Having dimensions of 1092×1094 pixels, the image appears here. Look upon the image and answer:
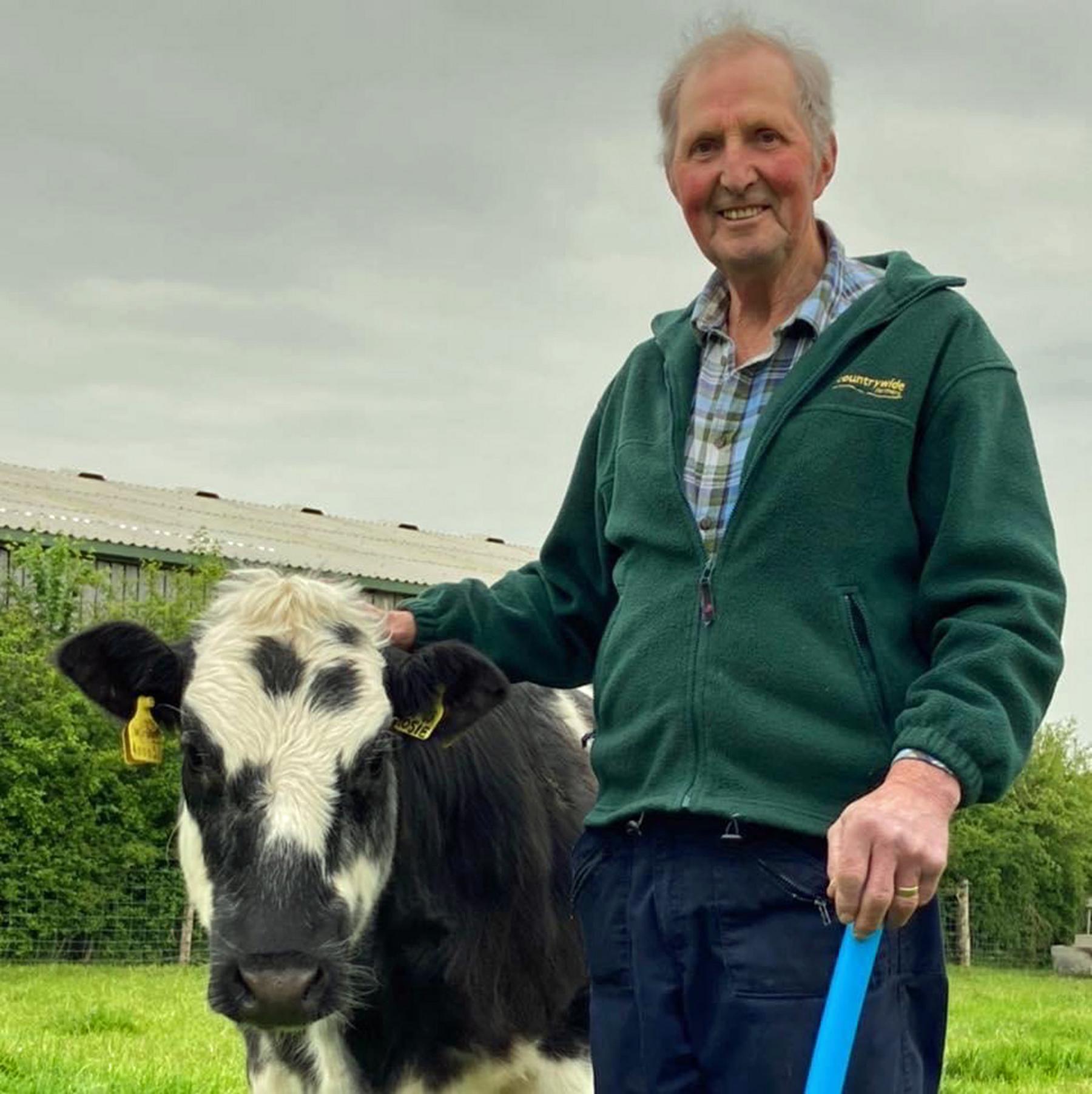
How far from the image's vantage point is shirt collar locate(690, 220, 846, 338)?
395 cm

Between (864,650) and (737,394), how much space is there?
26.9 inches

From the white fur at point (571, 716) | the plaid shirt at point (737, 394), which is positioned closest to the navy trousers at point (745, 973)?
the plaid shirt at point (737, 394)

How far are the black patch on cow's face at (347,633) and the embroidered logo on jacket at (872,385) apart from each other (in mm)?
2242

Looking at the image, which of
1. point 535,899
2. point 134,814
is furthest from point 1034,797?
point 535,899

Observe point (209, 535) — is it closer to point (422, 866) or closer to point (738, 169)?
point (422, 866)

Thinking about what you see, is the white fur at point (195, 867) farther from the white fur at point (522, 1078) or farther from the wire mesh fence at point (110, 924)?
the wire mesh fence at point (110, 924)

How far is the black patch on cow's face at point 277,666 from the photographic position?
5.38 metres

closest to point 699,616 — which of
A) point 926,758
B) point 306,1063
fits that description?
point 926,758

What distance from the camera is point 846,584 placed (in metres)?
3.73

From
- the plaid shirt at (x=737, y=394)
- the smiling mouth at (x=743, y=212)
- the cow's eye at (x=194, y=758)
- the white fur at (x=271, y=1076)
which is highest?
the smiling mouth at (x=743, y=212)

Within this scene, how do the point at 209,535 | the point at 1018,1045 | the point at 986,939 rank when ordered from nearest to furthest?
1. the point at 1018,1045
2. the point at 209,535
3. the point at 986,939

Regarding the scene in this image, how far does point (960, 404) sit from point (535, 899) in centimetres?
277

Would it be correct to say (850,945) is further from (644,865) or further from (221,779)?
(221,779)

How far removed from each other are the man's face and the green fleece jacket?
0.24 metres
